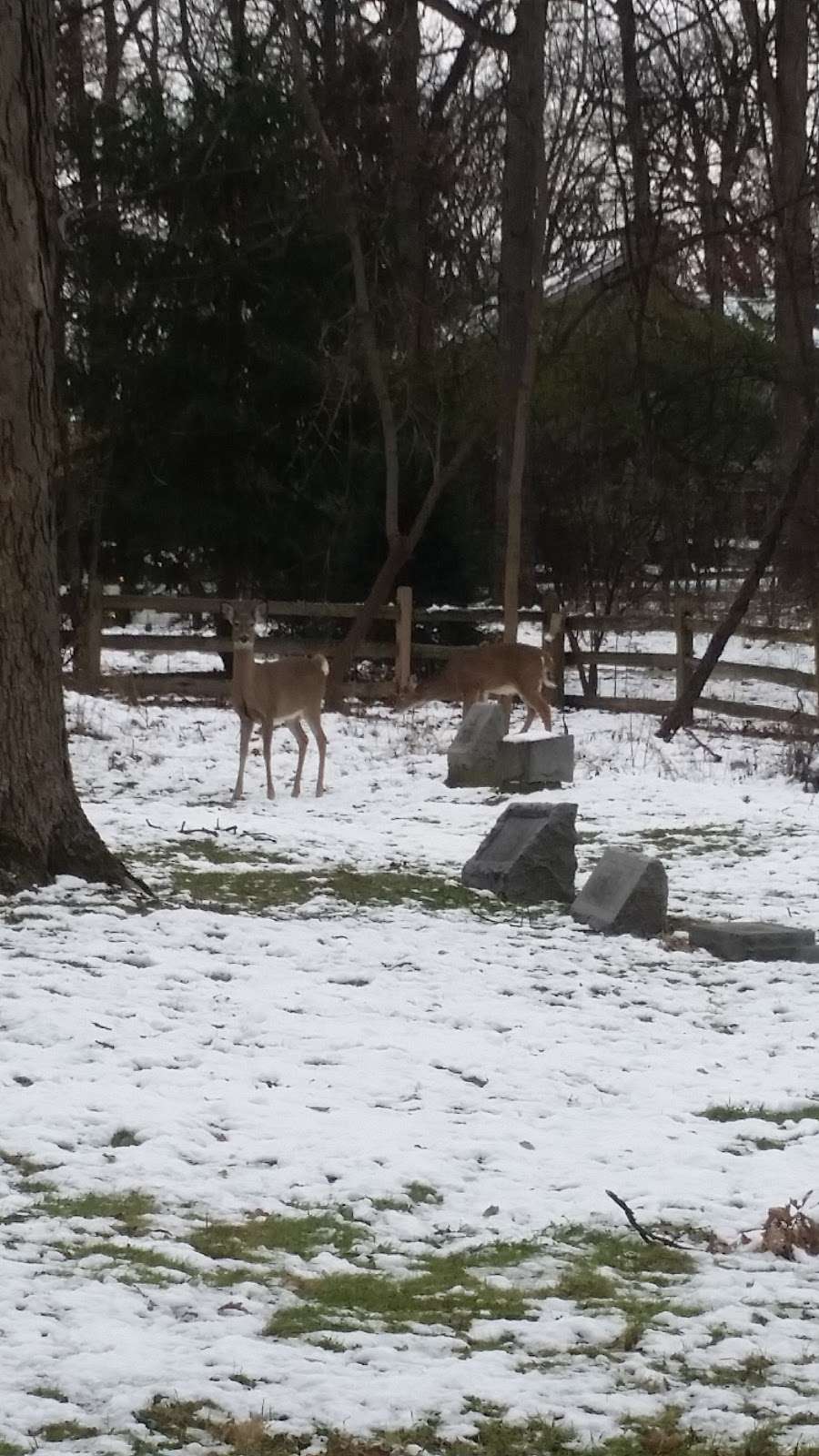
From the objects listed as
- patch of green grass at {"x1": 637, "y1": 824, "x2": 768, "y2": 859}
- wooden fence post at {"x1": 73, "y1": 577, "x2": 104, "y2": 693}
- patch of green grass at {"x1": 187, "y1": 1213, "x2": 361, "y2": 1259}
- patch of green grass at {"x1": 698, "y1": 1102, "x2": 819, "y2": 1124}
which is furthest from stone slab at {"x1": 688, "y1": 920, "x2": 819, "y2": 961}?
wooden fence post at {"x1": 73, "y1": 577, "x2": 104, "y2": 693}

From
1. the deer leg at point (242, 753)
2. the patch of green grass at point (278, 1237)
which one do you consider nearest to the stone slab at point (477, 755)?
the deer leg at point (242, 753)

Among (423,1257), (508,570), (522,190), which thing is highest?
(522,190)

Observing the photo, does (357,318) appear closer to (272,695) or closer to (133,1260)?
(272,695)

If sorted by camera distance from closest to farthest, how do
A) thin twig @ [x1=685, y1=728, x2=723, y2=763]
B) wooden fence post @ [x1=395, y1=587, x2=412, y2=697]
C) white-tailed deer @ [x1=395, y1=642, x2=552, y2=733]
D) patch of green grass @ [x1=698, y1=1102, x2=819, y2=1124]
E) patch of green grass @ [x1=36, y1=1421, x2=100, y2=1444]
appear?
patch of green grass @ [x1=36, y1=1421, x2=100, y2=1444]
patch of green grass @ [x1=698, y1=1102, x2=819, y2=1124]
thin twig @ [x1=685, y1=728, x2=723, y2=763]
white-tailed deer @ [x1=395, y1=642, x2=552, y2=733]
wooden fence post @ [x1=395, y1=587, x2=412, y2=697]

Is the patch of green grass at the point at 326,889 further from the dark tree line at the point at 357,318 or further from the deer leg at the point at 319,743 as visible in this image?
the dark tree line at the point at 357,318

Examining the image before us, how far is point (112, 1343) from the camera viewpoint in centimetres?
400

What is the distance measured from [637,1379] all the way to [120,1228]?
1.54 metres

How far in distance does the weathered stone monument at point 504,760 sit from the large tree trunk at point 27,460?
6054 mm

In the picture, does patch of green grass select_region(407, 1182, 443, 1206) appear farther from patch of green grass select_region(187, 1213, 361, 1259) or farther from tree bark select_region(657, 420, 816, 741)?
tree bark select_region(657, 420, 816, 741)

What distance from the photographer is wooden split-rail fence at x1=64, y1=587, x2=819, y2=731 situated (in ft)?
67.9

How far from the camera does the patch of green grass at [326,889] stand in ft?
31.3

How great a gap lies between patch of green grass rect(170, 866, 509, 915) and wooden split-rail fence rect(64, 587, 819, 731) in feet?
32.0

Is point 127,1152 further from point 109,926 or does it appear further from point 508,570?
point 508,570

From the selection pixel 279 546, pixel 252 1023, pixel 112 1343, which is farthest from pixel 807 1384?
pixel 279 546
